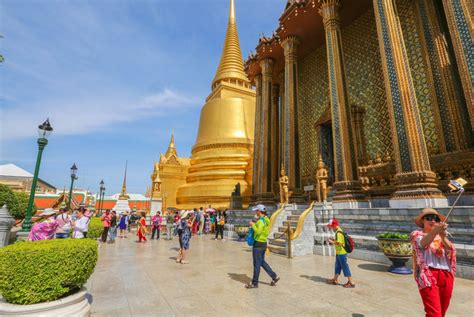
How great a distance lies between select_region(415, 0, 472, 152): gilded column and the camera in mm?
8281

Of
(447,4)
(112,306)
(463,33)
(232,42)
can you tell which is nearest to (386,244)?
(112,306)

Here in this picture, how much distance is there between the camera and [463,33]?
7262mm

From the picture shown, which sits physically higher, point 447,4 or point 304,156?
point 447,4

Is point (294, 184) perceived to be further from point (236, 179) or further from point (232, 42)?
point (232, 42)

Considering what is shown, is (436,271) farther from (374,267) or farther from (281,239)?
(281,239)

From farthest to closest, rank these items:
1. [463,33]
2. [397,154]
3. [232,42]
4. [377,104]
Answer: [232,42] → [377,104] → [397,154] → [463,33]

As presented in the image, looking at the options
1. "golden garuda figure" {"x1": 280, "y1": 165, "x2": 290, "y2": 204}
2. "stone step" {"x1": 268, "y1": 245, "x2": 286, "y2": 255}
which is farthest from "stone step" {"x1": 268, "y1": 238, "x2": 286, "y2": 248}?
"golden garuda figure" {"x1": 280, "y1": 165, "x2": 290, "y2": 204}

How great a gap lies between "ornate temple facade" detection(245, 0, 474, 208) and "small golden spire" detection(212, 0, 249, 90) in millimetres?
14000

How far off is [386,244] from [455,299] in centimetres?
202

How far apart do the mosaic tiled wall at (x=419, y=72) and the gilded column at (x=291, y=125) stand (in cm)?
544

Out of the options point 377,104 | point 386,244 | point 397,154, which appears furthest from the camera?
point 377,104

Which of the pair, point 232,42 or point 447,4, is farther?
point 232,42

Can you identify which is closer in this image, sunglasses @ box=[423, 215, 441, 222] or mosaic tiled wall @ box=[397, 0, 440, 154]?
sunglasses @ box=[423, 215, 441, 222]

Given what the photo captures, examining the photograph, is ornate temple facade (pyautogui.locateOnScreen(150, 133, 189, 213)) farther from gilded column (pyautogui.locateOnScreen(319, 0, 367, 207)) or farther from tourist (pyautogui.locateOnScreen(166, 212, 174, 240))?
gilded column (pyautogui.locateOnScreen(319, 0, 367, 207))
